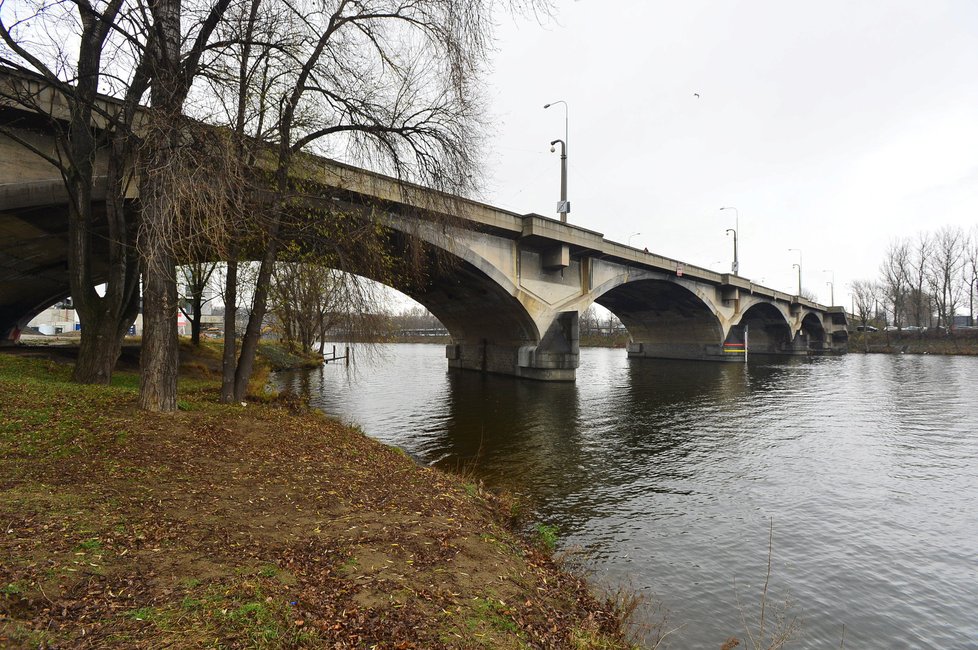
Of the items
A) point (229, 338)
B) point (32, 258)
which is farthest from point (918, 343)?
point (32, 258)

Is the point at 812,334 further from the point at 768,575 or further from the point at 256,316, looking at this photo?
the point at 256,316

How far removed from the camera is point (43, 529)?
414 cm

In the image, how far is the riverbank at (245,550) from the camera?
3297 millimetres

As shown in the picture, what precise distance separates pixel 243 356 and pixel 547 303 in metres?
20.6

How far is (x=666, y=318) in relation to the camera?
5306cm

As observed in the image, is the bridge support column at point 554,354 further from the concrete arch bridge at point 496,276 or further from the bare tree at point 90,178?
the bare tree at point 90,178

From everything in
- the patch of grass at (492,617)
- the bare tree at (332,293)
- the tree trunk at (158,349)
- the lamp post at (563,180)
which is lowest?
the patch of grass at (492,617)

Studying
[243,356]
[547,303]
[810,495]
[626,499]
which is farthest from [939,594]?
[547,303]

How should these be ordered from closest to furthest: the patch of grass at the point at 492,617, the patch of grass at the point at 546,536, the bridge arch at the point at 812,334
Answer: the patch of grass at the point at 492,617, the patch of grass at the point at 546,536, the bridge arch at the point at 812,334

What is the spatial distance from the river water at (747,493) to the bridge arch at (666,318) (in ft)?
68.4

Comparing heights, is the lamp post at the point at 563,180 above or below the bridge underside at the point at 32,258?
above

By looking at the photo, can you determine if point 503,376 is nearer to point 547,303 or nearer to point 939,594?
point 547,303

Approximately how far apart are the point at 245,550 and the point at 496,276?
2231 centimetres

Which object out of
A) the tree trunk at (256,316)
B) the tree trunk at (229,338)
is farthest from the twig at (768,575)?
the tree trunk at (229,338)
